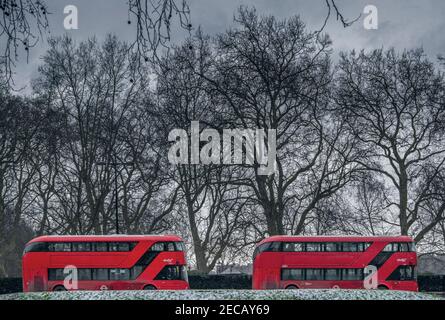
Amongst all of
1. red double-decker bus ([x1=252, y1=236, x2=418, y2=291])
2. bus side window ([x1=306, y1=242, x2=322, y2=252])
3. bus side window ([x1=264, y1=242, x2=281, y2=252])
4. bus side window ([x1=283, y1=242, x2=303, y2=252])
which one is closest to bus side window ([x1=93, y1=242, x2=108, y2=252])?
red double-decker bus ([x1=252, y1=236, x2=418, y2=291])

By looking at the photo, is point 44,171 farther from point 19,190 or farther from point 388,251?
point 388,251

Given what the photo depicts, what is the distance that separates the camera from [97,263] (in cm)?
3103

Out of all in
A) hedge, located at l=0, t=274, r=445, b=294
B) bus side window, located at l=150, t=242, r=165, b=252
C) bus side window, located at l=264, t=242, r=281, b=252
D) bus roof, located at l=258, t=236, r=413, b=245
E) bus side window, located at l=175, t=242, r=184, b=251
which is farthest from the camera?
hedge, located at l=0, t=274, r=445, b=294

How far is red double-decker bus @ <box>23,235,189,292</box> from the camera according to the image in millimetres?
30891

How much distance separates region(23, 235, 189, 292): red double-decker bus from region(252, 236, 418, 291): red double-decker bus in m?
4.36

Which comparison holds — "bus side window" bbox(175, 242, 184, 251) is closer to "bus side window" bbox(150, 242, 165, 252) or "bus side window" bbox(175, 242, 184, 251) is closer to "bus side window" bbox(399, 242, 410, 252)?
"bus side window" bbox(150, 242, 165, 252)

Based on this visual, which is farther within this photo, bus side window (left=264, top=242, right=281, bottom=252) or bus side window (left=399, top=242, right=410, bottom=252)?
bus side window (left=399, top=242, right=410, bottom=252)

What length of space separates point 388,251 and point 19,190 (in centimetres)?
1963

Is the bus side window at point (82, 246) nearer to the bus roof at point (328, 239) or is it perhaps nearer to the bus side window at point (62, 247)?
the bus side window at point (62, 247)

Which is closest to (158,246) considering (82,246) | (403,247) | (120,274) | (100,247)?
(120,274)

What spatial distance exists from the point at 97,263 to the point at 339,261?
31.8 ft
